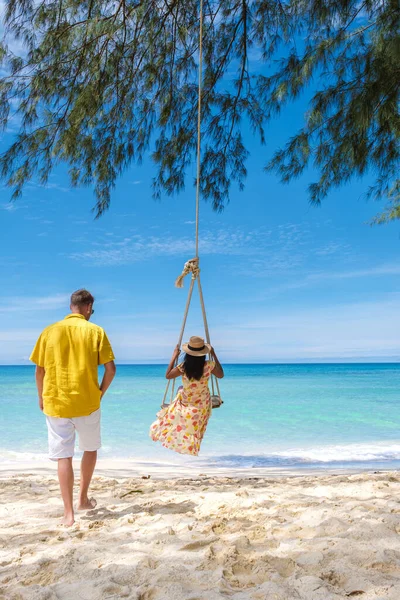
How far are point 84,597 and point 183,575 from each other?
1.00 ft

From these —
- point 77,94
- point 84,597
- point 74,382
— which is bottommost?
point 84,597

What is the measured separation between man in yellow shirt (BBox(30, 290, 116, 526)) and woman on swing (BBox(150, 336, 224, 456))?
561 millimetres

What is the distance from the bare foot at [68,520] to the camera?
7.46 ft

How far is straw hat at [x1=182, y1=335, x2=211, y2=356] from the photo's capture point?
285 centimetres

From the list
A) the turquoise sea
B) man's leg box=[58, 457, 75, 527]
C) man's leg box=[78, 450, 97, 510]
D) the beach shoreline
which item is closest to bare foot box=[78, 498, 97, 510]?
man's leg box=[78, 450, 97, 510]

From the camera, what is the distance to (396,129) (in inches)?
143

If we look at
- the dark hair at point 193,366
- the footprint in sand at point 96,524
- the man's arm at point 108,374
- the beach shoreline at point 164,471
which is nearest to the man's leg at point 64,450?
the footprint in sand at point 96,524

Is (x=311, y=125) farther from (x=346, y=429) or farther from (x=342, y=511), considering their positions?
(x=346, y=429)

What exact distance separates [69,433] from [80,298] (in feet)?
1.99

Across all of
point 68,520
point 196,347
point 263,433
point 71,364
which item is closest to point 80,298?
point 71,364

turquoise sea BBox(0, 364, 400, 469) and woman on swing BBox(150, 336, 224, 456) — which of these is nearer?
woman on swing BBox(150, 336, 224, 456)

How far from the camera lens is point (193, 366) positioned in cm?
287

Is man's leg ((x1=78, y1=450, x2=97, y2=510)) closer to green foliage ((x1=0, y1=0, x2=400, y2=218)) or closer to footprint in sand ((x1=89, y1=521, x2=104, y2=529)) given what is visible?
footprint in sand ((x1=89, y1=521, x2=104, y2=529))

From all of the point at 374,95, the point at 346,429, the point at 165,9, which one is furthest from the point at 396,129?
the point at 346,429
